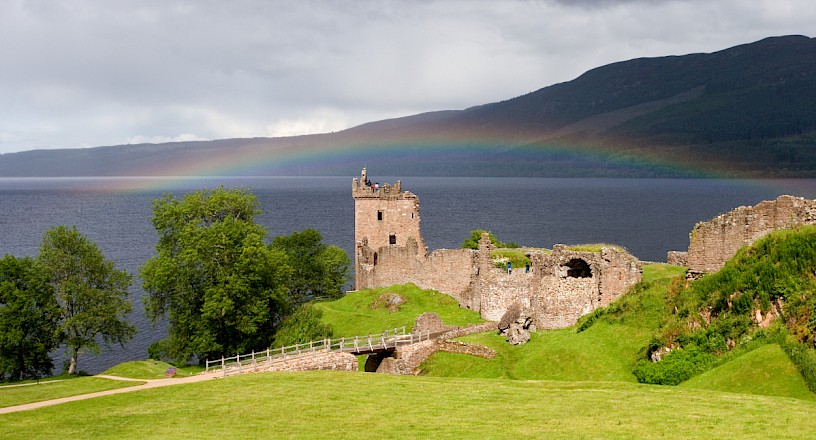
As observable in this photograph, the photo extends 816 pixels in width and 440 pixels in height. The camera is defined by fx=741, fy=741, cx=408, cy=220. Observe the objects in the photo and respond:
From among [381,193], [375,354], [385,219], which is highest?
[381,193]

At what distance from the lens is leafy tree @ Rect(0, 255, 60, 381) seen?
4834 cm

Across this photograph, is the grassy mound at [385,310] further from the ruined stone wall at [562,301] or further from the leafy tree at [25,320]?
the leafy tree at [25,320]

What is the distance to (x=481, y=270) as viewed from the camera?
49125mm

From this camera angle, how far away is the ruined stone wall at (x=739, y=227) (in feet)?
95.8

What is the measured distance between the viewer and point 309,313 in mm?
54031

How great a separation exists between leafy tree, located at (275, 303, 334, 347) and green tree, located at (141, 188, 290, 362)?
1.72m

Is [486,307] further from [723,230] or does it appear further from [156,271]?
[156,271]

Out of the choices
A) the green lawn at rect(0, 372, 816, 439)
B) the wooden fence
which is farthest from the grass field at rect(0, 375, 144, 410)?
the wooden fence

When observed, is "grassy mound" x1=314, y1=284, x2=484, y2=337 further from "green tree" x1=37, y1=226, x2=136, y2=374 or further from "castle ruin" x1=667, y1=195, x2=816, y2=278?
"castle ruin" x1=667, y1=195, x2=816, y2=278

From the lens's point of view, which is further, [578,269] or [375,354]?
[578,269]

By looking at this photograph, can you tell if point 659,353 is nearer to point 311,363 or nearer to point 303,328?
point 311,363

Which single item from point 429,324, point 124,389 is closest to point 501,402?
point 124,389

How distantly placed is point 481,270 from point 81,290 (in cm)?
2814

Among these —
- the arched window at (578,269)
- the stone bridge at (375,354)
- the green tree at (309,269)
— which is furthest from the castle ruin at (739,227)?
the green tree at (309,269)
